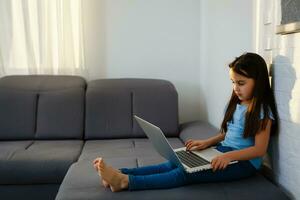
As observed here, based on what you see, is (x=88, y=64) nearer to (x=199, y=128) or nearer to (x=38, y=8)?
(x=38, y=8)

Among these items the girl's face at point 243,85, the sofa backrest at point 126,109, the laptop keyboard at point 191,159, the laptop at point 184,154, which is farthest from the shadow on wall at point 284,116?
the sofa backrest at point 126,109

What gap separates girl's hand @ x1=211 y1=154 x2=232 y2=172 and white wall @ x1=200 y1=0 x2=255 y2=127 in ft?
2.37

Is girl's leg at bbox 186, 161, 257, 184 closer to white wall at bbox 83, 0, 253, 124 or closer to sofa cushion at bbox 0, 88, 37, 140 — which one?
white wall at bbox 83, 0, 253, 124

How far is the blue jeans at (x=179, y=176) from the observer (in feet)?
5.32

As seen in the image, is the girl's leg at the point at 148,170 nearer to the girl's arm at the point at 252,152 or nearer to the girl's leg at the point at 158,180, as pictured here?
the girl's leg at the point at 158,180

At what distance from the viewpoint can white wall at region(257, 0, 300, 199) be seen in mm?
1543

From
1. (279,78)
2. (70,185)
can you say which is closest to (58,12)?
(70,185)

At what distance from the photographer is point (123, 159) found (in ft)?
7.02

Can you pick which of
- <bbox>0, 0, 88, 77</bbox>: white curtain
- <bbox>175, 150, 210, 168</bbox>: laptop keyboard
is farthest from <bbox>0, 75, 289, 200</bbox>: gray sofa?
<bbox>175, 150, 210, 168</bbox>: laptop keyboard

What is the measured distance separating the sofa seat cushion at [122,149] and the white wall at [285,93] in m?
0.74

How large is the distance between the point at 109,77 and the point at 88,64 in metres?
0.21

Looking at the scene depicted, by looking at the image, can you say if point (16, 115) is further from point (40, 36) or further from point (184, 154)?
point (184, 154)

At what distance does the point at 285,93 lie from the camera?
1.64 m

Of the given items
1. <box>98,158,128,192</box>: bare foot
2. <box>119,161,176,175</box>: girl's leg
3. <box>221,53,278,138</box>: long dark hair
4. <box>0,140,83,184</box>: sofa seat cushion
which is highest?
<box>221,53,278,138</box>: long dark hair
